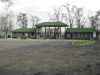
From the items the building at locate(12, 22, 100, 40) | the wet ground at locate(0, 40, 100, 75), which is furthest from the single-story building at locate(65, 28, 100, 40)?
the wet ground at locate(0, 40, 100, 75)

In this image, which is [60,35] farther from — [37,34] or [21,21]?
[21,21]

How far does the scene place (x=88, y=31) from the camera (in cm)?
4322

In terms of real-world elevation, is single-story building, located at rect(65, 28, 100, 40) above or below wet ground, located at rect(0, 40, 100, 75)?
above

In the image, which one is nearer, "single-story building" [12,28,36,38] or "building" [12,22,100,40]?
"building" [12,22,100,40]

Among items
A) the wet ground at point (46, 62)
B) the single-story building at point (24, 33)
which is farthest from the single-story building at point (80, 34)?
the wet ground at point (46, 62)

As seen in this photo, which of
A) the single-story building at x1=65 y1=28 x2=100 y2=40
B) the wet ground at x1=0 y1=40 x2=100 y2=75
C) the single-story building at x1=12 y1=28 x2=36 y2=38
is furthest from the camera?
the single-story building at x1=12 y1=28 x2=36 y2=38

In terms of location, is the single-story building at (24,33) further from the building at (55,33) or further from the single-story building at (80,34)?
the single-story building at (80,34)

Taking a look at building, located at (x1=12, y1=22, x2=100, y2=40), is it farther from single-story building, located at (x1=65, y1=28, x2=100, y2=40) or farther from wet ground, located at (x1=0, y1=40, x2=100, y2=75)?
wet ground, located at (x1=0, y1=40, x2=100, y2=75)

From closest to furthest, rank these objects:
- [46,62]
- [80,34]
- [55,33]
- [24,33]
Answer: [46,62], [80,34], [55,33], [24,33]

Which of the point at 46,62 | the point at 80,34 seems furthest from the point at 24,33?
the point at 46,62

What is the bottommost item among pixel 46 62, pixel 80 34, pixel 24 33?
pixel 46 62

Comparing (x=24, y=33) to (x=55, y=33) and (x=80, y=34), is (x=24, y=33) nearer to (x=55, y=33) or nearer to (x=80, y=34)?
(x=55, y=33)

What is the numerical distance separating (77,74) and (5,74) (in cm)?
293

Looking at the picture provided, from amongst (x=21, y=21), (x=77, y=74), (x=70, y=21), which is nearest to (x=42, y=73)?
(x=77, y=74)
